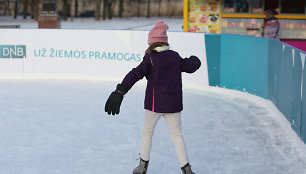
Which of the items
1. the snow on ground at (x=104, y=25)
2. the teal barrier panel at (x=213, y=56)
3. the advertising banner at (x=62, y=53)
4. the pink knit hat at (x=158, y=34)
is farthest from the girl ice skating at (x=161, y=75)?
the snow on ground at (x=104, y=25)

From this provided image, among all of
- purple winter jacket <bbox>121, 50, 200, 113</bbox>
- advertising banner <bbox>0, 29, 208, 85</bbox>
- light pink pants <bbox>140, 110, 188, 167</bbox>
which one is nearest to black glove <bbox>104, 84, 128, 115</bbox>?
purple winter jacket <bbox>121, 50, 200, 113</bbox>

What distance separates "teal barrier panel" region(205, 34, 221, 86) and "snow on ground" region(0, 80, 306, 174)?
1.19 ft

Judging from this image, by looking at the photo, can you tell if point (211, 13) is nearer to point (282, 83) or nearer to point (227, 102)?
point (227, 102)

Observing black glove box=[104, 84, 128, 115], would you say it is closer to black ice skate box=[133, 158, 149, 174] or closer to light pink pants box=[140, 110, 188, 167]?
light pink pants box=[140, 110, 188, 167]

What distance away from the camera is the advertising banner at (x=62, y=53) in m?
13.0

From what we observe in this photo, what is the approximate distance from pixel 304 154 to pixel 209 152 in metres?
1.05

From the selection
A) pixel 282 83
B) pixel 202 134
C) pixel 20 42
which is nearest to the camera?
pixel 202 134

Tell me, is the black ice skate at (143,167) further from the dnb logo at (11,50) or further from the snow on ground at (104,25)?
the snow on ground at (104,25)

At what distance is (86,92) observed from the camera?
11.3m

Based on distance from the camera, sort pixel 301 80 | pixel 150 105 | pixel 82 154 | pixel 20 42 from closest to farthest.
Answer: pixel 150 105
pixel 82 154
pixel 301 80
pixel 20 42

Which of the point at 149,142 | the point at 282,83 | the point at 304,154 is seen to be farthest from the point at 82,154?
the point at 282,83

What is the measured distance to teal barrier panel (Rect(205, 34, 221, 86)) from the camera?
11.5 meters

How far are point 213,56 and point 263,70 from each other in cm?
155

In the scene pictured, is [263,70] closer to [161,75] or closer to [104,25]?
[161,75]
